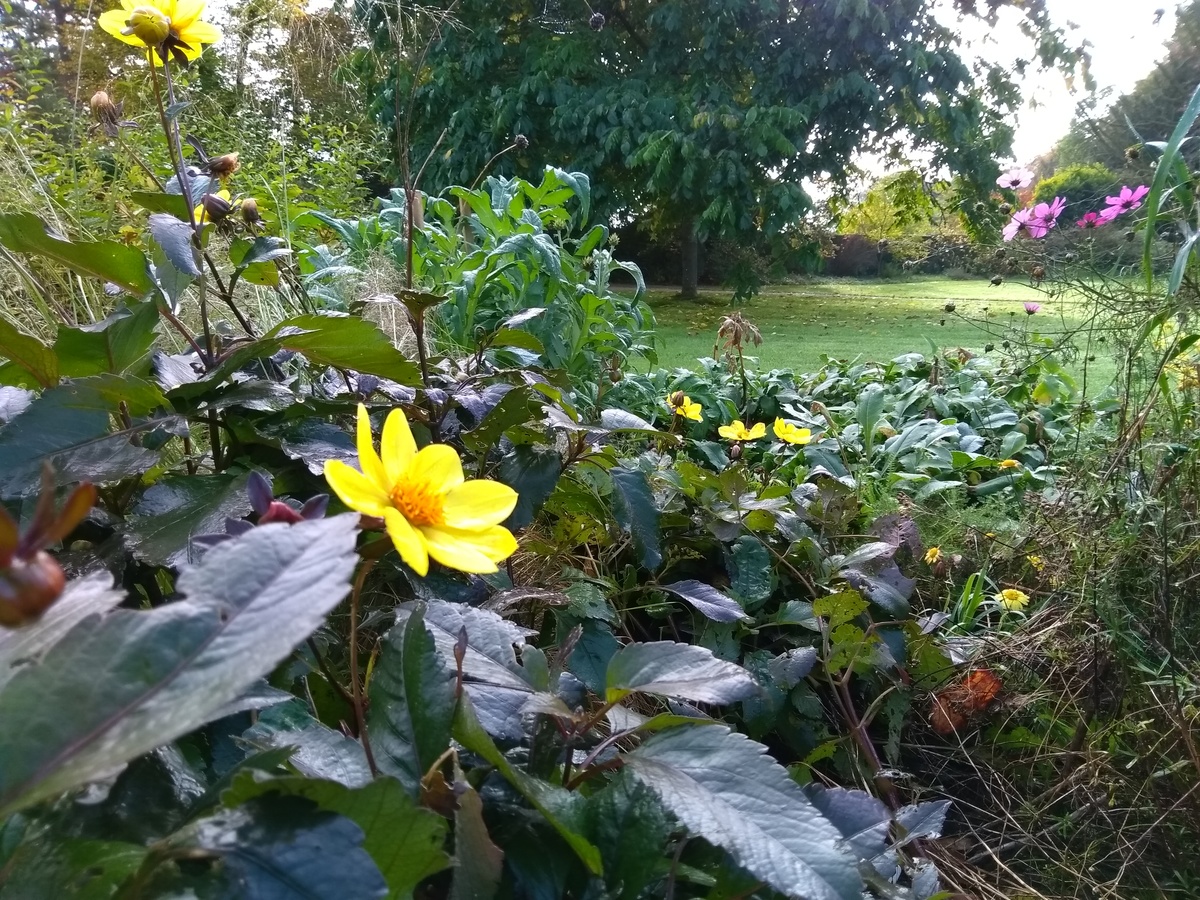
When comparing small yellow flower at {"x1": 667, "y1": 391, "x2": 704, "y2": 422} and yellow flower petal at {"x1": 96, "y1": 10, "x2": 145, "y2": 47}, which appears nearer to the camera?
yellow flower petal at {"x1": 96, "y1": 10, "x2": 145, "y2": 47}

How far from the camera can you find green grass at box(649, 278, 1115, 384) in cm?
251

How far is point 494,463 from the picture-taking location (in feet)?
2.97

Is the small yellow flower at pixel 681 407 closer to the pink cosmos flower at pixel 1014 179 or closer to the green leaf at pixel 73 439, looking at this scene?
the green leaf at pixel 73 439

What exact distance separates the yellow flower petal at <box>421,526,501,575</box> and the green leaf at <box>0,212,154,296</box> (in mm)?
409

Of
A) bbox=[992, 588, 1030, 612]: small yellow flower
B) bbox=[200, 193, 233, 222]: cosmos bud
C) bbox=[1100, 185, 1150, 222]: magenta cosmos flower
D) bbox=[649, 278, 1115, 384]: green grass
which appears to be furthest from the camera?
bbox=[649, 278, 1115, 384]: green grass

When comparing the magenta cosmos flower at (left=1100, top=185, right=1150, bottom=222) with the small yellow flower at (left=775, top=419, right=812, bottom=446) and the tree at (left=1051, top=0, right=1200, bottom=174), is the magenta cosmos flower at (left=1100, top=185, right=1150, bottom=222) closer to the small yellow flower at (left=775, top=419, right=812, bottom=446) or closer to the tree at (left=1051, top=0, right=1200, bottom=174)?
the tree at (left=1051, top=0, right=1200, bottom=174)

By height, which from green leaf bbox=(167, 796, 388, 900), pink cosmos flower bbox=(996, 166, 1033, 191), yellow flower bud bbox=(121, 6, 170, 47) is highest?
pink cosmos flower bbox=(996, 166, 1033, 191)

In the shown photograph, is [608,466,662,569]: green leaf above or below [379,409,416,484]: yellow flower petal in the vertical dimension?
below

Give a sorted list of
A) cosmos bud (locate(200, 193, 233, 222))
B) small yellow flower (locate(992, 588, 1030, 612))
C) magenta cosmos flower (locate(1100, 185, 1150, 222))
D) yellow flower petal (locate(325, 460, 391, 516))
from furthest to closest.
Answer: magenta cosmos flower (locate(1100, 185, 1150, 222))
small yellow flower (locate(992, 588, 1030, 612))
cosmos bud (locate(200, 193, 233, 222))
yellow flower petal (locate(325, 460, 391, 516))

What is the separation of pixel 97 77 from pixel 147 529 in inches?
250

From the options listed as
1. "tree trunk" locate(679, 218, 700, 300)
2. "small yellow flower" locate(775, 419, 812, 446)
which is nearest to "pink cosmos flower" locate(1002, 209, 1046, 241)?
"small yellow flower" locate(775, 419, 812, 446)

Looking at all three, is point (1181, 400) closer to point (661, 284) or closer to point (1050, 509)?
point (1050, 509)

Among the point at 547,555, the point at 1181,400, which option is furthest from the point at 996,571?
the point at 547,555

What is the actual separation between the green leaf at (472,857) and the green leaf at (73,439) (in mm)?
332
